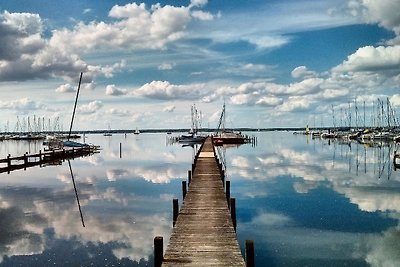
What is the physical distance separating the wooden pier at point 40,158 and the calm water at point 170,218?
641cm

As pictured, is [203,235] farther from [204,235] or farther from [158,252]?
[158,252]

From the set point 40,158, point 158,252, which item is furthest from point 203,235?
point 40,158

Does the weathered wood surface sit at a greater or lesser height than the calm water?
greater

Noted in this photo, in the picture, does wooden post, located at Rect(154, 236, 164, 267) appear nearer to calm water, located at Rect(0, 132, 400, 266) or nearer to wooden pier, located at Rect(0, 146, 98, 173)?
calm water, located at Rect(0, 132, 400, 266)

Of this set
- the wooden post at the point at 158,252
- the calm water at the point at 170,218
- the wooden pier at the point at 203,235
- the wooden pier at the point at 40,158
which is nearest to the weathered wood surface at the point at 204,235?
the wooden pier at the point at 203,235

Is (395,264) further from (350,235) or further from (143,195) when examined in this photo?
(143,195)

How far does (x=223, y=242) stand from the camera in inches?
545

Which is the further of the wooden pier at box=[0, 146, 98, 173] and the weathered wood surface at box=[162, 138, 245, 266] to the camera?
the wooden pier at box=[0, 146, 98, 173]

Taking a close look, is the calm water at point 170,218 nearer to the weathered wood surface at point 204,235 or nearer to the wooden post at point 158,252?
the weathered wood surface at point 204,235

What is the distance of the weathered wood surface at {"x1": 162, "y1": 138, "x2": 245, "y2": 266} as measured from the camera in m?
12.2

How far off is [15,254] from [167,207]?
11.3 m

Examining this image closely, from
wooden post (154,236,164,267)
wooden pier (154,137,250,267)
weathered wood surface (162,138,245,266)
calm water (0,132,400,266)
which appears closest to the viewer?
wooden post (154,236,164,267)

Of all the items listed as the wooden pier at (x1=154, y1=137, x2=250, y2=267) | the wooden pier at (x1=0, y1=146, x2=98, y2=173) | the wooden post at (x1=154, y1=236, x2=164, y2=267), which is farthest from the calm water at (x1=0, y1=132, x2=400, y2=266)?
the wooden pier at (x1=0, y1=146, x2=98, y2=173)

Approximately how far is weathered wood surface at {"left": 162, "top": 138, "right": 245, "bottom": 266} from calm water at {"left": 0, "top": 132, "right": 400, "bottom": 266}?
1.96m
